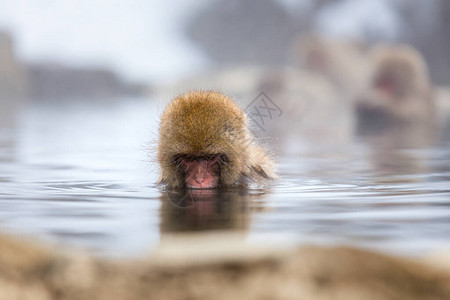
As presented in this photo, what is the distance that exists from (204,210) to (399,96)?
9256mm

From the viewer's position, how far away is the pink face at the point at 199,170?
399 cm

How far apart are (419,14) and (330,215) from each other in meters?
15.5

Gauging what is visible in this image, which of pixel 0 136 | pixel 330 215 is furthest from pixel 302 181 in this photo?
pixel 0 136

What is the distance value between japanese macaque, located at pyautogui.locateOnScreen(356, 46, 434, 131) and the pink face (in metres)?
7.92

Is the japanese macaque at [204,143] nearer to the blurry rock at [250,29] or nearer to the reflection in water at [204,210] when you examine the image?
the reflection in water at [204,210]

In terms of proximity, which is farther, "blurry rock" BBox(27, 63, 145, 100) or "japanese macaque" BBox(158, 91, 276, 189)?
"blurry rock" BBox(27, 63, 145, 100)

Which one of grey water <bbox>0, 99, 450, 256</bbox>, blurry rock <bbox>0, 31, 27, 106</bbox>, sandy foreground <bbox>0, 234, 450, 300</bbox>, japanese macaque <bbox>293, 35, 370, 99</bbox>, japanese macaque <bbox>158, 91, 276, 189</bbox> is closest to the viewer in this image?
sandy foreground <bbox>0, 234, 450, 300</bbox>

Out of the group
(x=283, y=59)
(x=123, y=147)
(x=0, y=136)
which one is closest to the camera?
(x=123, y=147)

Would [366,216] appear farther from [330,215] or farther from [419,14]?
[419,14]

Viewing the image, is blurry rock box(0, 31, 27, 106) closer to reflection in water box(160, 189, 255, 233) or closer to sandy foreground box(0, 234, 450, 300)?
reflection in water box(160, 189, 255, 233)

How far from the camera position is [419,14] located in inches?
699

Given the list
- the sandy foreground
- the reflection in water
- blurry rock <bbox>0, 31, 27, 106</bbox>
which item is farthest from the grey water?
blurry rock <bbox>0, 31, 27, 106</bbox>

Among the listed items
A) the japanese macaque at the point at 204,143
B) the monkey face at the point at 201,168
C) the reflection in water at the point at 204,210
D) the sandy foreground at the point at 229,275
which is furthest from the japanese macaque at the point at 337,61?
the sandy foreground at the point at 229,275

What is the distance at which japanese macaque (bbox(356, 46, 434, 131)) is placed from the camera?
11.9 metres
